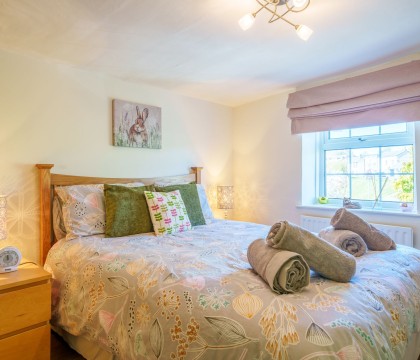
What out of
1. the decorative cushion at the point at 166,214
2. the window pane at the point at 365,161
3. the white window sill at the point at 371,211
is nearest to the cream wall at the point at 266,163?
the white window sill at the point at 371,211

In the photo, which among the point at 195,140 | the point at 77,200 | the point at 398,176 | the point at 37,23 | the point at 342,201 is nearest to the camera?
the point at 37,23

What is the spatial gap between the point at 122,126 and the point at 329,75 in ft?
6.76

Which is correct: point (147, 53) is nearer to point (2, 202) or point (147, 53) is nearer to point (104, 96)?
point (104, 96)

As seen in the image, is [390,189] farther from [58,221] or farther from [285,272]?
[58,221]

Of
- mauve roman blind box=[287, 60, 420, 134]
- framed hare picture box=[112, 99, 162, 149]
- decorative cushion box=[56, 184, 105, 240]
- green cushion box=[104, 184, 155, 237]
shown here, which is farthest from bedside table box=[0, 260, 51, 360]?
mauve roman blind box=[287, 60, 420, 134]

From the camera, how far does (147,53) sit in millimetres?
2201

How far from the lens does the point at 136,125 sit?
2809 millimetres

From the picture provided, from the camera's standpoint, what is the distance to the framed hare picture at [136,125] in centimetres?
267

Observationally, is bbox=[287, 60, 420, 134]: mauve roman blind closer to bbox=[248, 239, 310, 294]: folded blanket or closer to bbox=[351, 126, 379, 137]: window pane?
bbox=[351, 126, 379, 137]: window pane

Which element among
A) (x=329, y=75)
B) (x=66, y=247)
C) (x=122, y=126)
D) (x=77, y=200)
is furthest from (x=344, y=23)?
(x=66, y=247)

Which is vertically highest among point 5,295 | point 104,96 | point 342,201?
point 104,96

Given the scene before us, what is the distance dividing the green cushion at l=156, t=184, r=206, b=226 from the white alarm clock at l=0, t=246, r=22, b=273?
3.82ft

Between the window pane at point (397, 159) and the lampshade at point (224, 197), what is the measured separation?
1.63 meters

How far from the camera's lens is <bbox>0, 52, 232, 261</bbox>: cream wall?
2104 millimetres
